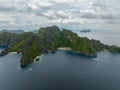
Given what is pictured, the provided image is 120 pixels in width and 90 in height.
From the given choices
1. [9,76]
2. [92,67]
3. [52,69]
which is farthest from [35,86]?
[92,67]

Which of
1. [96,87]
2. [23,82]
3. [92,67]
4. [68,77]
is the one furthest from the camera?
[92,67]

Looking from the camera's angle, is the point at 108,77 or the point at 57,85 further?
the point at 108,77

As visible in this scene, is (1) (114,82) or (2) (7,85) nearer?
(2) (7,85)

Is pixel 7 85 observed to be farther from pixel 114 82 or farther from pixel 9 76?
pixel 114 82

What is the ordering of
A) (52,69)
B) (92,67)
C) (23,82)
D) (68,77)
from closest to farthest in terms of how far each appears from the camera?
1. (23,82)
2. (68,77)
3. (52,69)
4. (92,67)

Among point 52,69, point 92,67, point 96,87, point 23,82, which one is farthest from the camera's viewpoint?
point 92,67

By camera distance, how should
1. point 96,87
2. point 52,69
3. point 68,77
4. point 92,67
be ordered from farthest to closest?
point 92,67 → point 52,69 → point 68,77 → point 96,87

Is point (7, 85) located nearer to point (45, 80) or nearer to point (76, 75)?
point (45, 80)

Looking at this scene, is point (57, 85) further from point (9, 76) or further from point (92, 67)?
point (92, 67)

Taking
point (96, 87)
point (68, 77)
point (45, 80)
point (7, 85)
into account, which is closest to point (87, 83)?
point (96, 87)
